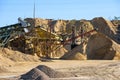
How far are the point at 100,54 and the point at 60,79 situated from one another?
25.2 meters

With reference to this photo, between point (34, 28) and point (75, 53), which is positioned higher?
point (34, 28)

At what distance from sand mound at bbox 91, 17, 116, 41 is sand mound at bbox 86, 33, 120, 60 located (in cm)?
4438

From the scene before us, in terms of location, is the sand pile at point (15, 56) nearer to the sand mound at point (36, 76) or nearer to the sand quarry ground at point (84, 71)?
the sand quarry ground at point (84, 71)

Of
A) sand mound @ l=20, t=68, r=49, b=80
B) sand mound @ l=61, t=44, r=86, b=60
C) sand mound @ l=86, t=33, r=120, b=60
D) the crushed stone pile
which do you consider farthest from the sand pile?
sand mound @ l=20, t=68, r=49, b=80

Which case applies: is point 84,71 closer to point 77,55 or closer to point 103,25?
point 77,55

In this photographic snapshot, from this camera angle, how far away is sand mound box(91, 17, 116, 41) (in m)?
89.2

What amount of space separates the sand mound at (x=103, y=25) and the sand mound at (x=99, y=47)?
44376 mm

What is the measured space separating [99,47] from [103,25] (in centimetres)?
5189

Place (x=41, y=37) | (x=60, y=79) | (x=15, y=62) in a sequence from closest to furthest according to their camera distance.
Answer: (x=60, y=79) → (x=15, y=62) → (x=41, y=37)

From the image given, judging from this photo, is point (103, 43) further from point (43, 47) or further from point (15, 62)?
point (15, 62)

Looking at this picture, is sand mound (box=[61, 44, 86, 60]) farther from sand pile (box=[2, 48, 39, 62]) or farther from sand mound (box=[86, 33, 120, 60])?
sand pile (box=[2, 48, 39, 62])

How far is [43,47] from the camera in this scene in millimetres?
43250

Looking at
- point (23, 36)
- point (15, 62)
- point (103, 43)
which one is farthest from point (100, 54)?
point (15, 62)

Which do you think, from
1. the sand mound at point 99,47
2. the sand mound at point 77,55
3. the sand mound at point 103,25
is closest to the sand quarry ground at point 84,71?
the sand mound at point 77,55
